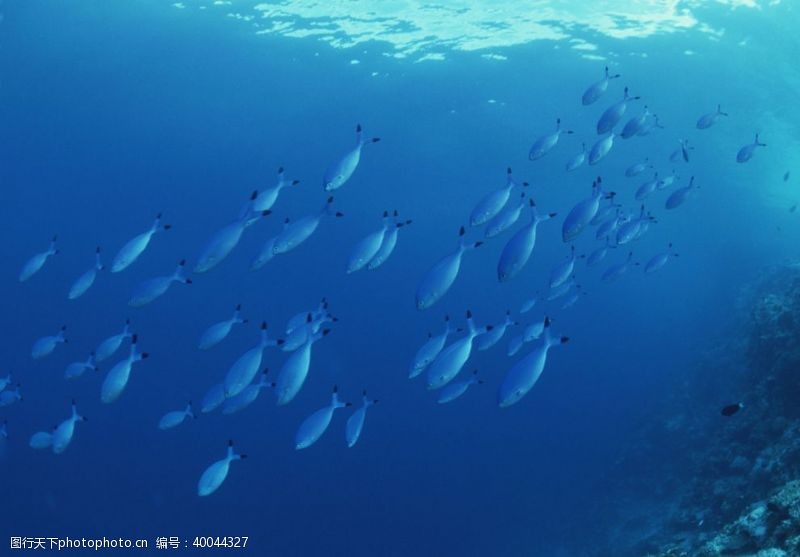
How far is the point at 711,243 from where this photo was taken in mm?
80938

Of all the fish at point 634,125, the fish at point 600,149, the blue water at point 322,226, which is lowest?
the blue water at point 322,226

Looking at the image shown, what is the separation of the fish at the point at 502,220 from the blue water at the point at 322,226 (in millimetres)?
13742

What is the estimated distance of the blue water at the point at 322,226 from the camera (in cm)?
2527

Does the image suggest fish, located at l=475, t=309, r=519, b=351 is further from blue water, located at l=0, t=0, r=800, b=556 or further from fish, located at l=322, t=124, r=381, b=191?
blue water, located at l=0, t=0, r=800, b=556

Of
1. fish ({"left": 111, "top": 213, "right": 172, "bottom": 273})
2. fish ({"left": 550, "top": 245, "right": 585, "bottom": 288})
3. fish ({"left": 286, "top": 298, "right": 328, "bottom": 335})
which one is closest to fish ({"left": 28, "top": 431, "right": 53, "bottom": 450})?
fish ({"left": 111, "top": 213, "right": 172, "bottom": 273})

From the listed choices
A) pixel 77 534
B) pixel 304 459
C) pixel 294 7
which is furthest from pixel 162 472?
pixel 294 7

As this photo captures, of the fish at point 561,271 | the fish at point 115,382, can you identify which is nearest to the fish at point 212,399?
the fish at point 115,382

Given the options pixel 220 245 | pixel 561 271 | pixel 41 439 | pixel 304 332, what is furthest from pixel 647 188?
pixel 41 439

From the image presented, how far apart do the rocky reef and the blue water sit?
1.01 m

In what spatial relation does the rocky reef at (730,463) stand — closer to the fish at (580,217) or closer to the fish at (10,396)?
the fish at (580,217)

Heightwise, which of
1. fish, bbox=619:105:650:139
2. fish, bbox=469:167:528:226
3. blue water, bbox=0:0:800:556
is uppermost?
fish, bbox=619:105:650:139

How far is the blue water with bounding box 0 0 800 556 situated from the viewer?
25266mm

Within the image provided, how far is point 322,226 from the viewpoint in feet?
180

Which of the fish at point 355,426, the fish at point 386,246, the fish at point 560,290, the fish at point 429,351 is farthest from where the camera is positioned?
the fish at point 560,290
